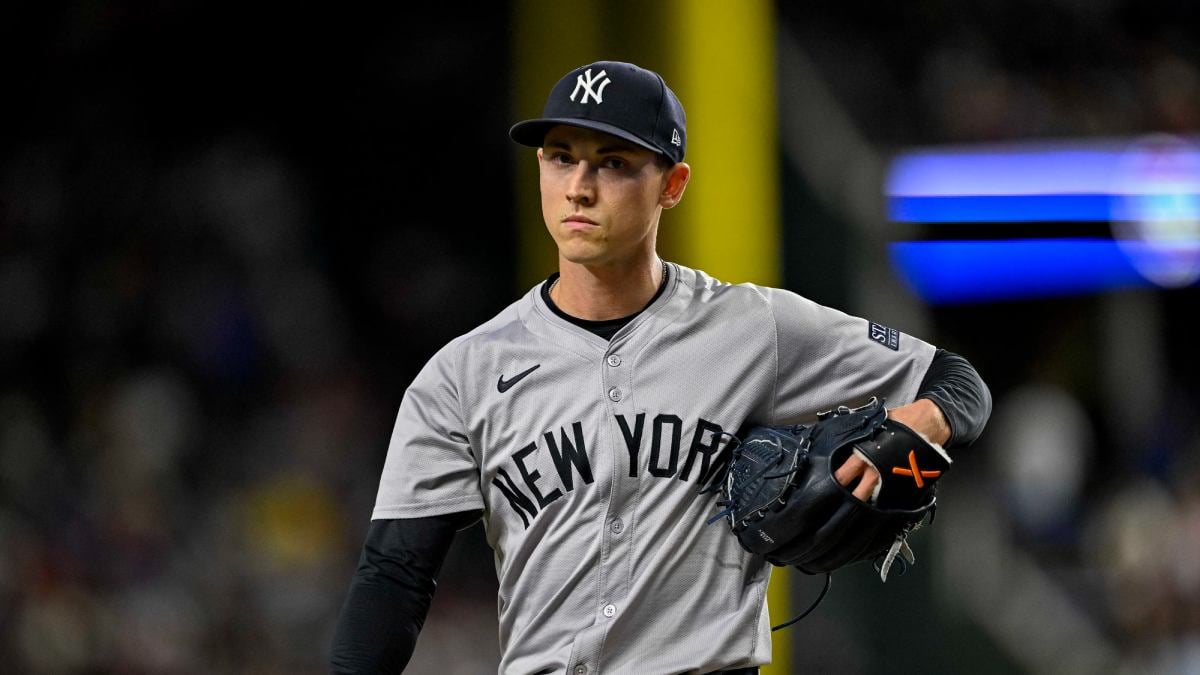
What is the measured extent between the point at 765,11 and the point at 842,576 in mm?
1871

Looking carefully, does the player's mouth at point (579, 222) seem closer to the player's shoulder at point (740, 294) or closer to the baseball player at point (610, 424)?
the baseball player at point (610, 424)

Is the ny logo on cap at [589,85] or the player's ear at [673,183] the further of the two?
the player's ear at [673,183]

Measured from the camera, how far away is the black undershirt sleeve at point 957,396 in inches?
94.0

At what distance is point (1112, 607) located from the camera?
6598 millimetres

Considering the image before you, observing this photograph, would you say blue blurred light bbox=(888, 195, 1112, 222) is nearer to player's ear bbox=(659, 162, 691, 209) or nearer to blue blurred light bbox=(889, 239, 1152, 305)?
blue blurred light bbox=(889, 239, 1152, 305)

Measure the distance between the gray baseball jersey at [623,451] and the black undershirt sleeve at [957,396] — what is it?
3 cm

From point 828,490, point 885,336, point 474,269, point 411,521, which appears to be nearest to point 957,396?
point 885,336

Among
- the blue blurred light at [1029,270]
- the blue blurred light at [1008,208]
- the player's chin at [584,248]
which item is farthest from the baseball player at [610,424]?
the blue blurred light at [1029,270]

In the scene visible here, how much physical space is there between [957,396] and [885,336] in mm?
177

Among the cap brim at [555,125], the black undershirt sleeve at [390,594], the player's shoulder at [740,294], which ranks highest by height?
the cap brim at [555,125]

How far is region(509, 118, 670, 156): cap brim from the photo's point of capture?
234 cm

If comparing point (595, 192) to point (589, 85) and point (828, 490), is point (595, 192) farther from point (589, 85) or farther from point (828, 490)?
point (828, 490)

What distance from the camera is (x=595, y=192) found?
2375 mm

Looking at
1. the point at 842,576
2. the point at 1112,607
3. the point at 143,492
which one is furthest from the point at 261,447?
the point at 1112,607
